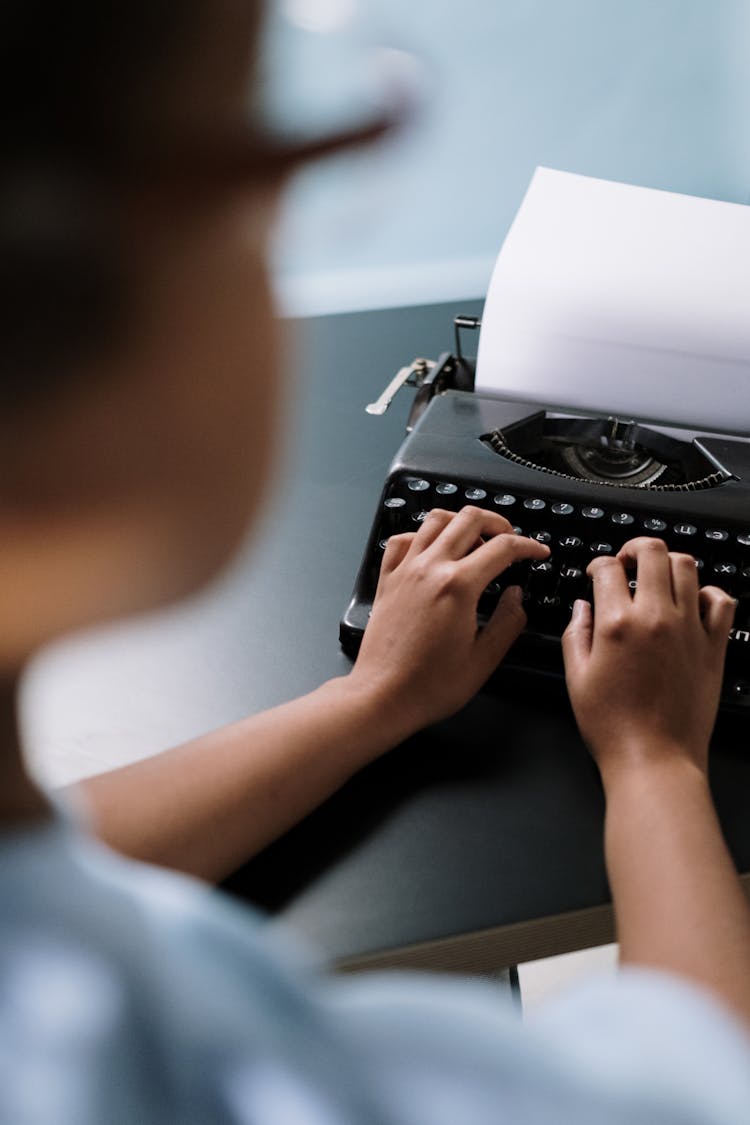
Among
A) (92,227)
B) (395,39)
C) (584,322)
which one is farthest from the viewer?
(584,322)

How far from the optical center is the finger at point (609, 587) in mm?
785

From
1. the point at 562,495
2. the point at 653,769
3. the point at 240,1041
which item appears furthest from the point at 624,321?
the point at 240,1041

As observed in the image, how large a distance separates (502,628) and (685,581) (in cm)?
14

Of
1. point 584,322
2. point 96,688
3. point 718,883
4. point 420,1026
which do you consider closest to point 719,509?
point 584,322

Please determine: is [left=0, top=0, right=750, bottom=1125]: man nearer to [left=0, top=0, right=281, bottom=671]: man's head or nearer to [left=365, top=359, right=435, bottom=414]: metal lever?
[left=0, top=0, right=281, bottom=671]: man's head

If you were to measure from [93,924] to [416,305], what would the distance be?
4.47 feet

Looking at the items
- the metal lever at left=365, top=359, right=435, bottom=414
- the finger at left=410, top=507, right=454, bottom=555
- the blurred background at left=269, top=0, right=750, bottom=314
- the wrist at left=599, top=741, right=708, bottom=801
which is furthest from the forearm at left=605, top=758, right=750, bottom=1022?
the blurred background at left=269, top=0, right=750, bottom=314

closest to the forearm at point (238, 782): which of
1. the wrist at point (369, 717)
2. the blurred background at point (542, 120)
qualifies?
the wrist at point (369, 717)

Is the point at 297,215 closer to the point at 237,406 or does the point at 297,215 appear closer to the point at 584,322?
the point at 237,406

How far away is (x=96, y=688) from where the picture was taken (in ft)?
2.73

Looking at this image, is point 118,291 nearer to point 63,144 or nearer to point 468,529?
point 63,144

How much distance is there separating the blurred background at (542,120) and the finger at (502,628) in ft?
2.33

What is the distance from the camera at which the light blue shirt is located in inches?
12.3

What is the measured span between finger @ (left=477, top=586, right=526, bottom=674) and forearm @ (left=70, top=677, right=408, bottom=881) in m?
0.10
